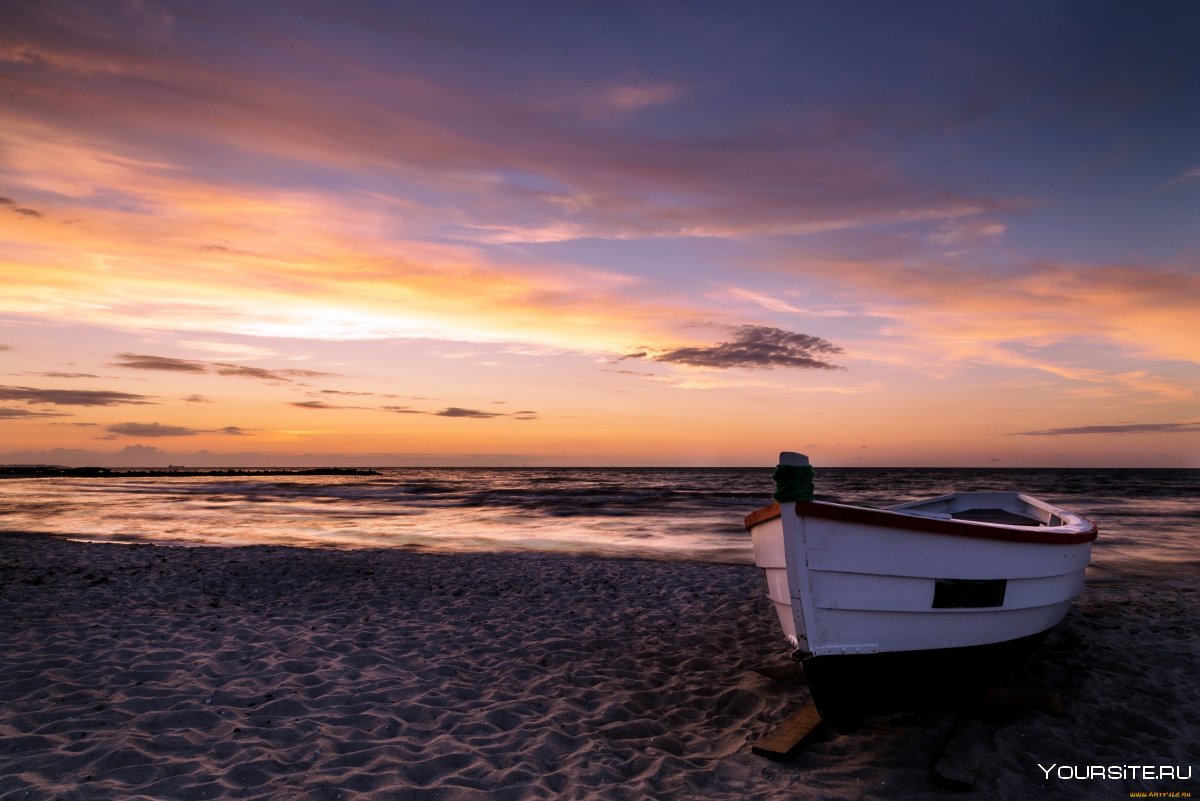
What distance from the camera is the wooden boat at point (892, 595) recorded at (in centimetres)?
527

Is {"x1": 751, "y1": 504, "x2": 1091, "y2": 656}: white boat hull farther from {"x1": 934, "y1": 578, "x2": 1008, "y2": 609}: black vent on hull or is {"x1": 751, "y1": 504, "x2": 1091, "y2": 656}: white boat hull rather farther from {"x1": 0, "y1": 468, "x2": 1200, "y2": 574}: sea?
{"x1": 0, "y1": 468, "x2": 1200, "y2": 574}: sea

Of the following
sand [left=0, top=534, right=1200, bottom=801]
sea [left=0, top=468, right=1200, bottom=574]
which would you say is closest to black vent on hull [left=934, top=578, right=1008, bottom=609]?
sand [left=0, top=534, right=1200, bottom=801]

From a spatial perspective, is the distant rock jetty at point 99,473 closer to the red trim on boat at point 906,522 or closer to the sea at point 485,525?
the sea at point 485,525

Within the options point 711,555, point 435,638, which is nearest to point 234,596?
point 435,638

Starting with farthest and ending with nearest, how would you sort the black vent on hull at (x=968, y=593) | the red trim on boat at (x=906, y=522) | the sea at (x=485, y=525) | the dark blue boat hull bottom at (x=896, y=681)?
the sea at (x=485, y=525)
the black vent on hull at (x=968, y=593)
the dark blue boat hull bottom at (x=896, y=681)
the red trim on boat at (x=906, y=522)

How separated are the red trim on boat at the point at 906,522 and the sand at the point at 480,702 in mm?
1645

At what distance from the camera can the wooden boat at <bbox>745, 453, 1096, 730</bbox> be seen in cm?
527

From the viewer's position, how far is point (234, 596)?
1030cm

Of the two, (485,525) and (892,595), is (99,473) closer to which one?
(485,525)

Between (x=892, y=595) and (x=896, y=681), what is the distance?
0.87m

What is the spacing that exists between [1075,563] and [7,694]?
10702 mm

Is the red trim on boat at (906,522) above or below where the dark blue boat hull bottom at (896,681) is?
above

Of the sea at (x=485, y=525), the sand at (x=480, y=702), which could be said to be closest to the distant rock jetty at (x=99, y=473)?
the sea at (x=485, y=525)

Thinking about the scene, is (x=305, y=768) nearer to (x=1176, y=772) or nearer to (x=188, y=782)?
(x=188, y=782)
